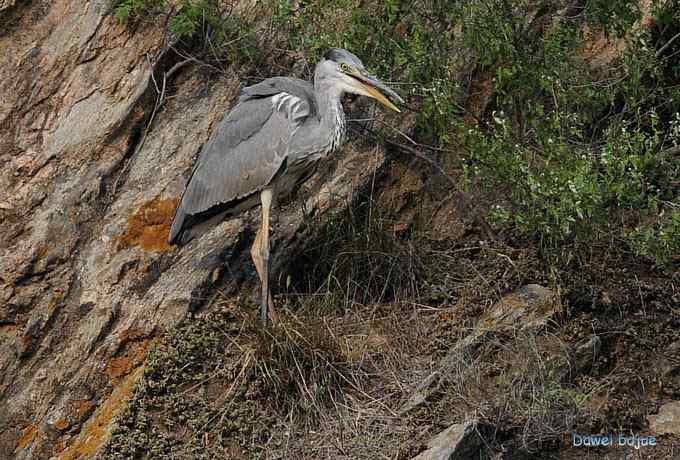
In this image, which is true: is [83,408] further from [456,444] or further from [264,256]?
[456,444]

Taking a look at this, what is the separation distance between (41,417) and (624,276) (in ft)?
11.7

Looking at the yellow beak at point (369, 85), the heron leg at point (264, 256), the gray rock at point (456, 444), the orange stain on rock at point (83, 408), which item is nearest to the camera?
the gray rock at point (456, 444)

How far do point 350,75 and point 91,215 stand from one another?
1.89m

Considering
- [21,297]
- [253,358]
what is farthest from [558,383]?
[21,297]

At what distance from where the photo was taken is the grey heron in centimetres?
590

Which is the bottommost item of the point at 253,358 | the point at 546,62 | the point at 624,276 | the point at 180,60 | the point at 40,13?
the point at 624,276

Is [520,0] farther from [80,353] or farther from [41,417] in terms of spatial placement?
[41,417]

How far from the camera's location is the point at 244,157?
5941 millimetres

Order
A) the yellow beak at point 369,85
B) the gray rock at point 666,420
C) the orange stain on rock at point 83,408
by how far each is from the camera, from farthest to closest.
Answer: the yellow beak at point 369,85 → the orange stain on rock at point 83,408 → the gray rock at point 666,420

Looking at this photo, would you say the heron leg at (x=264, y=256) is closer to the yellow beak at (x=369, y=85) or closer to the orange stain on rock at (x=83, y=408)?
the yellow beak at (x=369, y=85)

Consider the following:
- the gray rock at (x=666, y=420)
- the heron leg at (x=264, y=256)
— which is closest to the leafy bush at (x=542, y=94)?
the gray rock at (x=666, y=420)

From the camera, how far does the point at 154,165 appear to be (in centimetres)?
639

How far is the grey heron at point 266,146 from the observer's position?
5.90 m

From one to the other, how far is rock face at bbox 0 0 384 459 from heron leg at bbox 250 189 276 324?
0.97 ft
